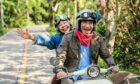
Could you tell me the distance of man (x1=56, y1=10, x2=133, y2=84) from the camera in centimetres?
546

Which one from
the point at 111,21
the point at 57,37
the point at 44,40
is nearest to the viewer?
the point at 44,40

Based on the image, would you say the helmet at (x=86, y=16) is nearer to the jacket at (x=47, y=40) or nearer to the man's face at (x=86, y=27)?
the man's face at (x=86, y=27)

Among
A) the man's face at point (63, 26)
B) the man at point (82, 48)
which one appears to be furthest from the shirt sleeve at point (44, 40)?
the man at point (82, 48)

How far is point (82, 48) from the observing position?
557 cm

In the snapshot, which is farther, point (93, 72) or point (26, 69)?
point (26, 69)

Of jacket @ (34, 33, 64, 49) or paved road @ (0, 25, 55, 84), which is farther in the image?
paved road @ (0, 25, 55, 84)

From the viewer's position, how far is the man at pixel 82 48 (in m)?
5.46

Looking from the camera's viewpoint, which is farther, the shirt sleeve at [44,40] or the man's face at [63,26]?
the man's face at [63,26]

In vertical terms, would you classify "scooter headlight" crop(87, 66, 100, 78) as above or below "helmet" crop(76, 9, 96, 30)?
below

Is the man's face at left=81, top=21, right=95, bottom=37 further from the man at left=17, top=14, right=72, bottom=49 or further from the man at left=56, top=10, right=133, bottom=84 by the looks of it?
the man at left=17, top=14, right=72, bottom=49

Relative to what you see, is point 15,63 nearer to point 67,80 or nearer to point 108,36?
point 108,36

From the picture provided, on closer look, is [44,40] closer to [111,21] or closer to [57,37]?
[57,37]

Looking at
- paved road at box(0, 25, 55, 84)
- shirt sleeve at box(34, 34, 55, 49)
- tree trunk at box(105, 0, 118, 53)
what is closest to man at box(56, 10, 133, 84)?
shirt sleeve at box(34, 34, 55, 49)

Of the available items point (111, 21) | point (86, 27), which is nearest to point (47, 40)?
point (86, 27)
